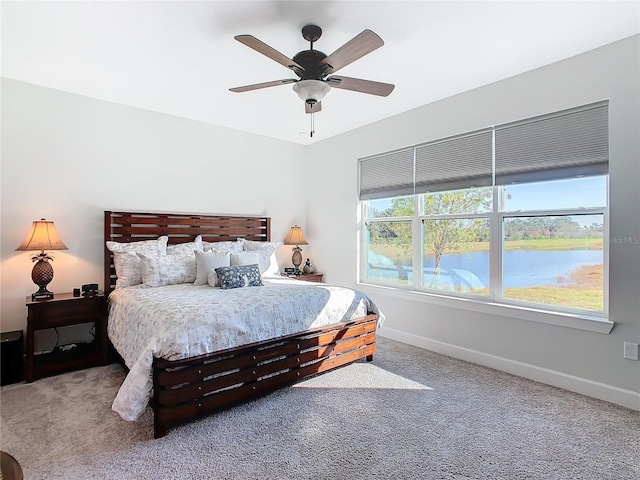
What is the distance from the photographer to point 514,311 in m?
2.99

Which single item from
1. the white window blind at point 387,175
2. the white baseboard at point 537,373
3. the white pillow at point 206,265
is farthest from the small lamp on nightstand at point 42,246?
the white baseboard at point 537,373

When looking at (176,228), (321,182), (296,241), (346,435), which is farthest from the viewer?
(321,182)

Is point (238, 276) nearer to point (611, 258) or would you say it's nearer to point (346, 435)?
point (346, 435)

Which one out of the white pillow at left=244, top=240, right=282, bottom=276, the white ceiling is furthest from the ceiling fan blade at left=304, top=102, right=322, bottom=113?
the white pillow at left=244, top=240, right=282, bottom=276

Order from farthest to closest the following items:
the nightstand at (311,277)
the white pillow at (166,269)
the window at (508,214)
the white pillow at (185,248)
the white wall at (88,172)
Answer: the nightstand at (311,277) < the white pillow at (185,248) < the white pillow at (166,269) < the white wall at (88,172) < the window at (508,214)

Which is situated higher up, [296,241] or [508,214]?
[508,214]

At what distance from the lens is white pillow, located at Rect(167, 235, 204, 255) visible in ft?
12.0

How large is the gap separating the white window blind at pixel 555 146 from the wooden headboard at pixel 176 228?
303 centimetres

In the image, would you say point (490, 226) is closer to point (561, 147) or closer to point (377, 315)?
point (561, 147)

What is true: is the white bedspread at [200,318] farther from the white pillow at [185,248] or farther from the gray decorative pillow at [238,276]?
the white pillow at [185,248]

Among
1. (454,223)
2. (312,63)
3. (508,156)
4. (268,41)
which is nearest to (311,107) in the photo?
(312,63)

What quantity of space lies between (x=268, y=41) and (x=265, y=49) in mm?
605

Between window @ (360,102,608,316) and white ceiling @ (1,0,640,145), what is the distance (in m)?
0.61

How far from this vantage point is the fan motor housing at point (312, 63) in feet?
7.26
